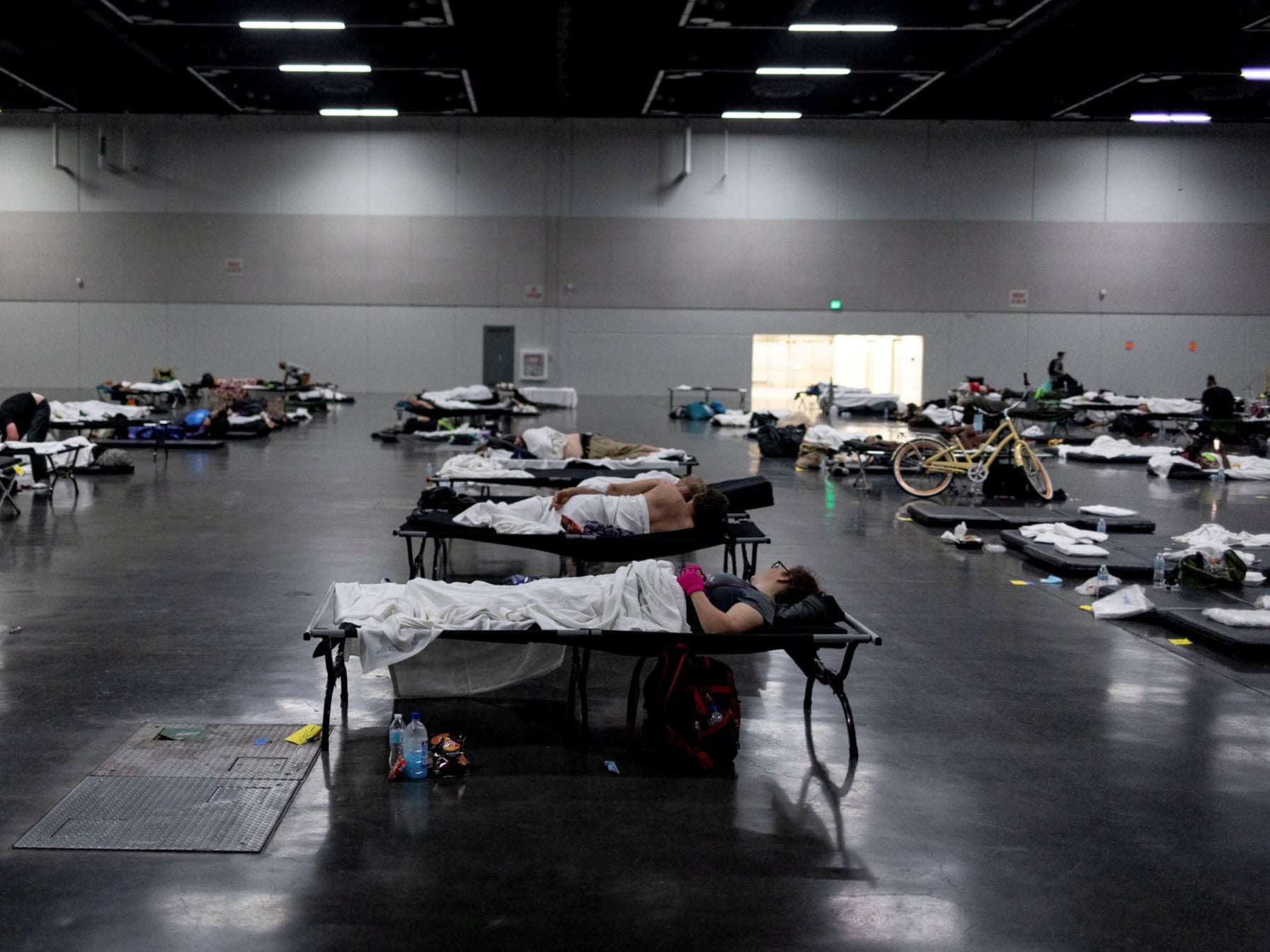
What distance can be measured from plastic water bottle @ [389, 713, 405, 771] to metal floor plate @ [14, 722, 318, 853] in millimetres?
330

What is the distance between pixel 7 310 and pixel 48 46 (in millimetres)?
10160

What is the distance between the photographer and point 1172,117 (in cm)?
2998

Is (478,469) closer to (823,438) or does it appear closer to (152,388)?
(823,438)

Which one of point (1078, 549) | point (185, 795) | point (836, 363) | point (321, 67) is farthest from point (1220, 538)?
point (836, 363)

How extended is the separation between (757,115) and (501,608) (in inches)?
1061

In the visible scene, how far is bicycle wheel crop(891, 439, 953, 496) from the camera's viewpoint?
13.6 m

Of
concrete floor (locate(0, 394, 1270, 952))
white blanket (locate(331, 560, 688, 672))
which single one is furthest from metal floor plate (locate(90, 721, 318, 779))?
white blanket (locate(331, 560, 688, 672))

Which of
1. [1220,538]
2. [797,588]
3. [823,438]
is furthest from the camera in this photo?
[823,438]

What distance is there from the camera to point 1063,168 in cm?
3192

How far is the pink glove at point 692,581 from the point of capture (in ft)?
17.5

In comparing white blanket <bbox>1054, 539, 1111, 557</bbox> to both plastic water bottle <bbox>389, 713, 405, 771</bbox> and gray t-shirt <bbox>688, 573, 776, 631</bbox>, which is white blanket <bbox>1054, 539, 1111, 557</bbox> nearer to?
gray t-shirt <bbox>688, 573, 776, 631</bbox>

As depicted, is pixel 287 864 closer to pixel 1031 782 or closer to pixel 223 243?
pixel 1031 782

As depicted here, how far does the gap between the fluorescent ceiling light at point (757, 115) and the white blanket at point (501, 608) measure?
26.4 meters

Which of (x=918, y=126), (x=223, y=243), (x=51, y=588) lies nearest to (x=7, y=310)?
(x=223, y=243)
